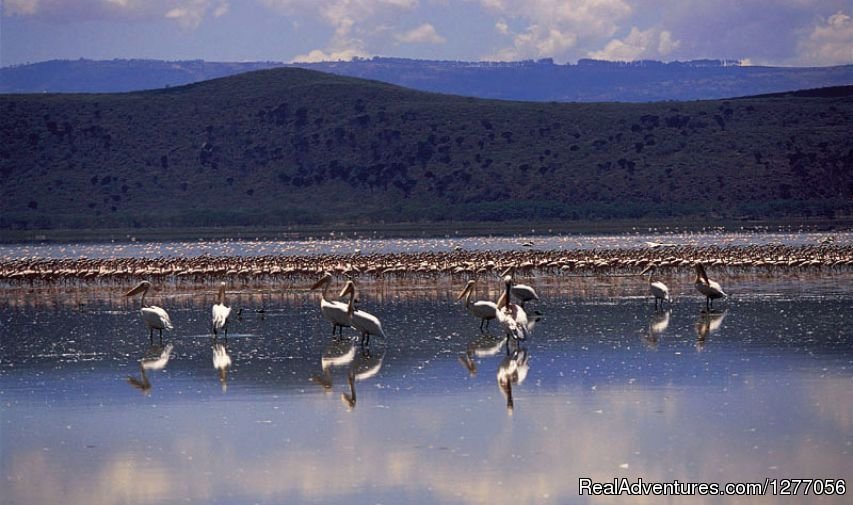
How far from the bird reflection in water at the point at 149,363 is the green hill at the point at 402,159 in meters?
74.8

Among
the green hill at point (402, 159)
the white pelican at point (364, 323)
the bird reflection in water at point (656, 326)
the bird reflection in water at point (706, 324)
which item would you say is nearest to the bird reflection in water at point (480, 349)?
the white pelican at point (364, 323)

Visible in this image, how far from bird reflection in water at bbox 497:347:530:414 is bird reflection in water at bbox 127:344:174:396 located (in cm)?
460

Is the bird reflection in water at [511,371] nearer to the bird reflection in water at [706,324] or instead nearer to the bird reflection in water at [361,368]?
the bird reflection in water at [361,368]

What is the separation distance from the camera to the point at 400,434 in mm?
14875

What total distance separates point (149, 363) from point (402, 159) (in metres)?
85.8

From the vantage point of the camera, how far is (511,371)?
1936cm

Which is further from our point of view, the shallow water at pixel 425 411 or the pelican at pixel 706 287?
the pelican at pixel 706 287

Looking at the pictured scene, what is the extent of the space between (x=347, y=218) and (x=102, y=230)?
17144 mm

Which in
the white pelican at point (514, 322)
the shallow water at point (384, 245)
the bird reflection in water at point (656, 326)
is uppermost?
the white pelican at point (514, 322)

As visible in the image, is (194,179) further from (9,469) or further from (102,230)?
(9,469)

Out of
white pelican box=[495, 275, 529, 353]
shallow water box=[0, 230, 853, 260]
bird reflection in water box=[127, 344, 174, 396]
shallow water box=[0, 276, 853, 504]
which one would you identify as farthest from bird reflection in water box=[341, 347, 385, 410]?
shallow water box=[0, 230, 853, 260]

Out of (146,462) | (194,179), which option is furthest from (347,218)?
(146,462)

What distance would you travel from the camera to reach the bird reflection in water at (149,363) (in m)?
19.0

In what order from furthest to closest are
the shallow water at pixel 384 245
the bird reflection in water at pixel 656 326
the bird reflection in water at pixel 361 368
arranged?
the shallow water at pixel 384 245 → the bird reflection in water at pixel 656 326 → the bird reflection in water at pixel 361 368
